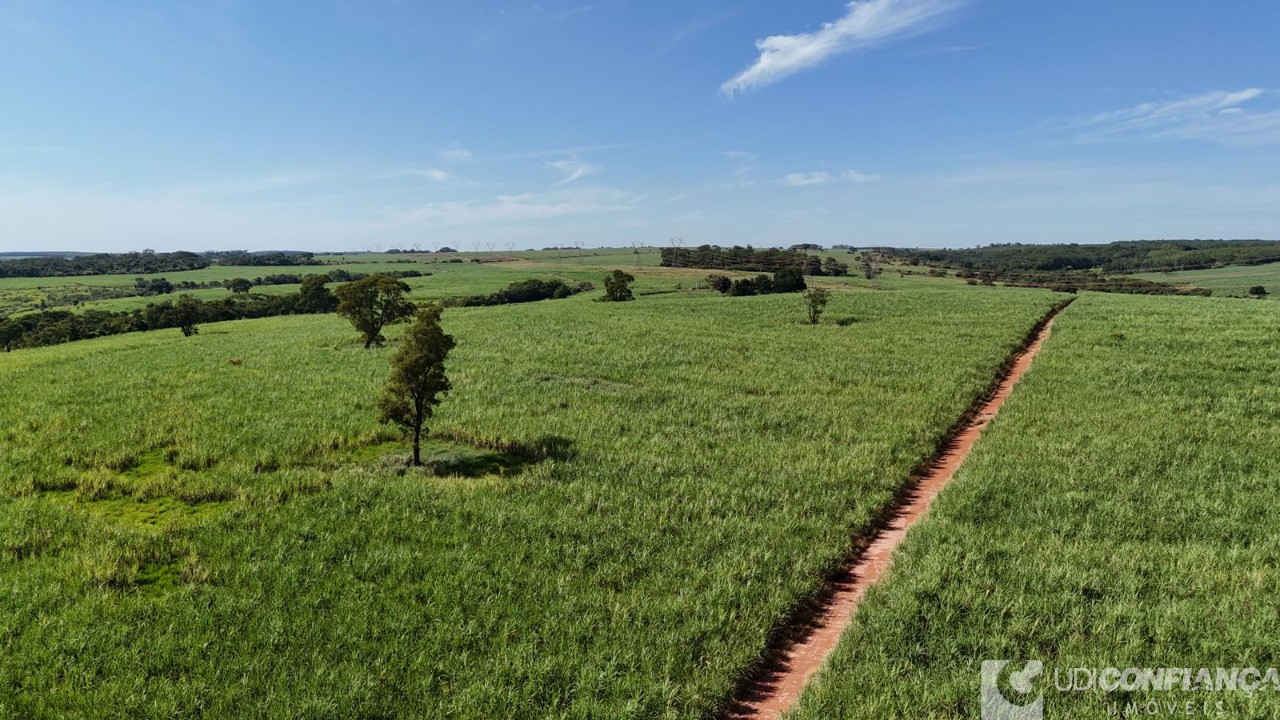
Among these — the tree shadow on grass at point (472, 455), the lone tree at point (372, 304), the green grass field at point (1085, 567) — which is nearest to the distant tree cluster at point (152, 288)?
the lone tree at point (372, 304)

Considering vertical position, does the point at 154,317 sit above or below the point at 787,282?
below

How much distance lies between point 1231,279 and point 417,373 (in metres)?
157

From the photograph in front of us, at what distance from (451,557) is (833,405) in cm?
1436

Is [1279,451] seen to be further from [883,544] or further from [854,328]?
[854,328]

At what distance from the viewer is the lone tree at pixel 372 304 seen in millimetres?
30844

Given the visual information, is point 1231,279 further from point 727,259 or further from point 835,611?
point 835,611

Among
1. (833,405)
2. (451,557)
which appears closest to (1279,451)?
(833,405)

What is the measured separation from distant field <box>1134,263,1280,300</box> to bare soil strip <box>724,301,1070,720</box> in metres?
101

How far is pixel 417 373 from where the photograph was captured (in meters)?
14.0

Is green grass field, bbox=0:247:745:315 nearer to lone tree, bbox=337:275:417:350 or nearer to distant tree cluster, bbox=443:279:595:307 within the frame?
distant tree cluster, bbox=443:279:595:307

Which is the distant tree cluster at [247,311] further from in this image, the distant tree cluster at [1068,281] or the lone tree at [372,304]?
the distant tree cluster at [1068,281]

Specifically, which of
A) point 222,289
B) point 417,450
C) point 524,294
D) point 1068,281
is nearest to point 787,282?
point 524,294

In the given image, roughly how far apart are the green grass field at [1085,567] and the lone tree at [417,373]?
1043 centimetres

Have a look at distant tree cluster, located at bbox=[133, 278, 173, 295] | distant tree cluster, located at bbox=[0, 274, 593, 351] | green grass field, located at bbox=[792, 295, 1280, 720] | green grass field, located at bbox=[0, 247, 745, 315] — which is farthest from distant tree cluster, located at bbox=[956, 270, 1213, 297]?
distant tree cluster, located at bbox=[133, 278, 173, 295]
